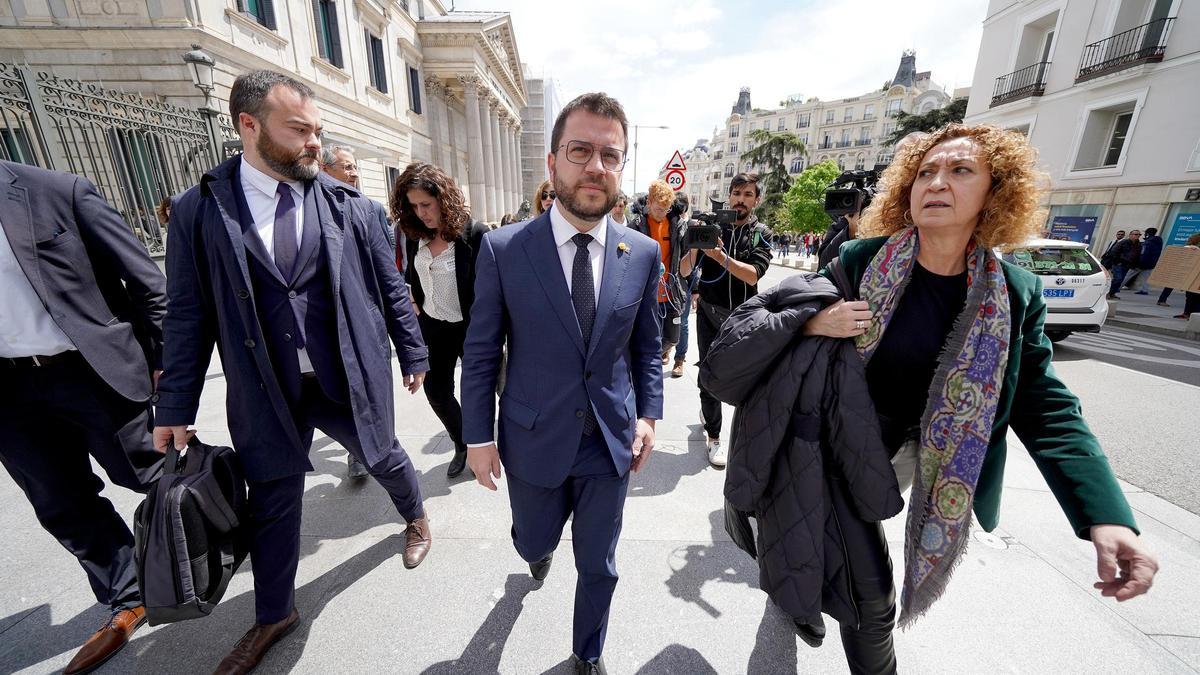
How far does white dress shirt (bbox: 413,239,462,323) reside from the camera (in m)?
3.07

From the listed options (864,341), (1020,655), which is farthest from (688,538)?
(864,341)

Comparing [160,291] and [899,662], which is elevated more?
[160,291]

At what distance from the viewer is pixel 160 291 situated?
6.62ft

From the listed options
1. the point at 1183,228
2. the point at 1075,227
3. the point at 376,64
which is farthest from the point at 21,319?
the point at 1075,227

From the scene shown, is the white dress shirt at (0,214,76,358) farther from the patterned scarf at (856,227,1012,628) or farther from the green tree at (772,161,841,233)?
the green tree at (772,161,841,233)

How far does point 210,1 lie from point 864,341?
14.0m

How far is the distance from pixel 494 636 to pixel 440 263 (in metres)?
2.28

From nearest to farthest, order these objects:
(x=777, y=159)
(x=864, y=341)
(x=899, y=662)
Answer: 1. (x=864, y=341)
2. (x=899, y=662)
3. (x=777, y=159)

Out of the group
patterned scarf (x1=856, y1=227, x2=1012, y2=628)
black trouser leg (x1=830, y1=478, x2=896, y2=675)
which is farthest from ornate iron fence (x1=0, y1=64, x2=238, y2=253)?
black trouser leg (x1=830, y1=478, x2=896, y2=675)

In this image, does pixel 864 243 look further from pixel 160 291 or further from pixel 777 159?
pixel 777 159

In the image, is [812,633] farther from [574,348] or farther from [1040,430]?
[574,348]

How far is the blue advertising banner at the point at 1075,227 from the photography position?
14.3 metres

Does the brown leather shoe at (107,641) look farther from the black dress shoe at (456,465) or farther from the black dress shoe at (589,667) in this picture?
the black dress shoe at (589,667)

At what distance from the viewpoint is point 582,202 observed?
152 centimetres
